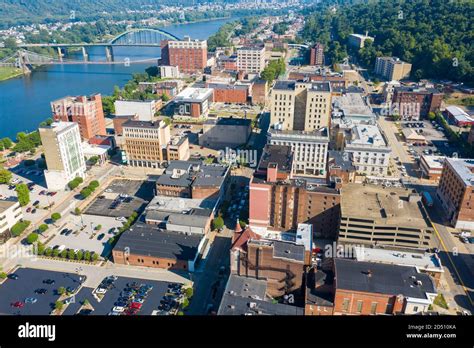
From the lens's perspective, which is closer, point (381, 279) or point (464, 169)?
point (381, 279)

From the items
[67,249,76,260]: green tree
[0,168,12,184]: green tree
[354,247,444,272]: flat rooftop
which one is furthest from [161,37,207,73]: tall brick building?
[354,247,444,272]: flat rooftop

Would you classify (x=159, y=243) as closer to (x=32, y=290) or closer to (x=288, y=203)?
(x=32, y=290)

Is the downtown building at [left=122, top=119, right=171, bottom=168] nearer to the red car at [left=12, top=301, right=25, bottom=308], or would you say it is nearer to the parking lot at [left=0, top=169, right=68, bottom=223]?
the parking lot at [left=0, top=169, right=68, bottom=223]

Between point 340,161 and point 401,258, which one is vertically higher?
point 340,161

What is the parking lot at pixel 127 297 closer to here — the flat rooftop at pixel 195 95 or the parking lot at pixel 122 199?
the parking lot at pixel 122 199

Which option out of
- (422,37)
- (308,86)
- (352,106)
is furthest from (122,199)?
(422,37)

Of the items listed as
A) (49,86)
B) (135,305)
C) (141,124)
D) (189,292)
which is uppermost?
(141,124)

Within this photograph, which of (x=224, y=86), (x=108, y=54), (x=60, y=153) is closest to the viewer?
(x=60, y=153)
